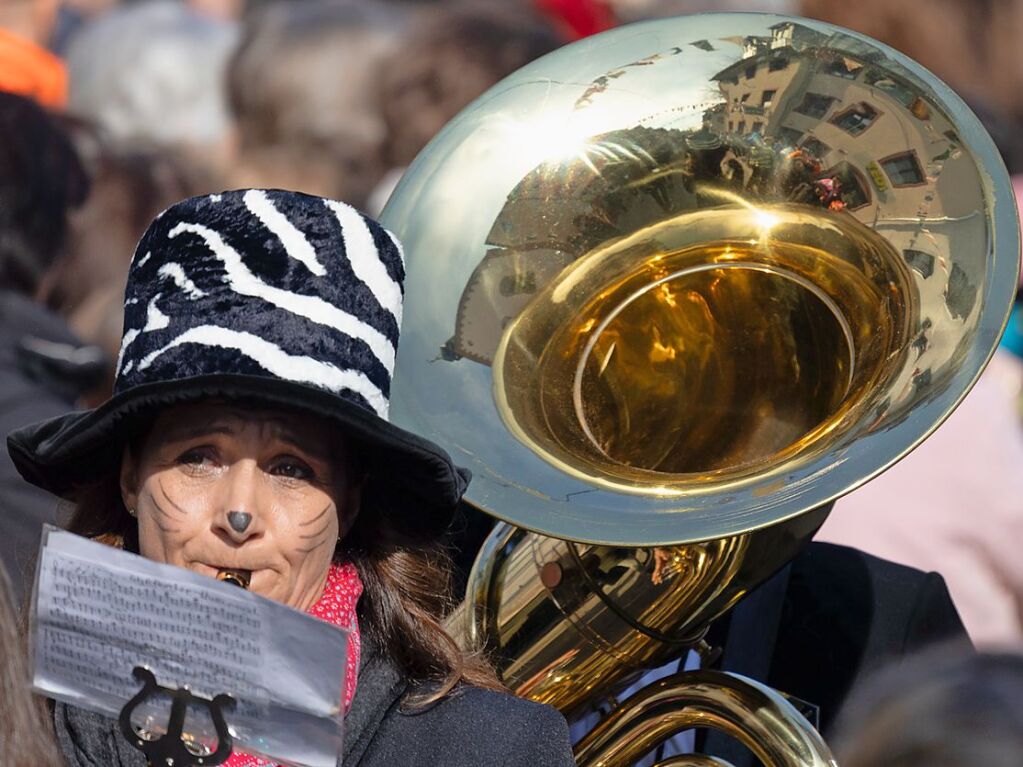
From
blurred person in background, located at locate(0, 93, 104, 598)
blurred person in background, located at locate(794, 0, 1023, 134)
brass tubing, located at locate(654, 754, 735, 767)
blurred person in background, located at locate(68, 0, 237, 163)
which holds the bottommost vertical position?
blurred person in background, located at locate(68, 0, 237, 163)

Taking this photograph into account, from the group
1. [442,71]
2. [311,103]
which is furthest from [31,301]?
[311,103]

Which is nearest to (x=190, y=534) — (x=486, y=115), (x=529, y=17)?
(x=486, y=115)

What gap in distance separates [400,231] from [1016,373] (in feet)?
7.51

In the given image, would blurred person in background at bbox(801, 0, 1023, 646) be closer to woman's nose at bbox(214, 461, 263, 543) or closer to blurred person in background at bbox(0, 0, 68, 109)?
woman's nose at bbox(214, 461, 263, 543)

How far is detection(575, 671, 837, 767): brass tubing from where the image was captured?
2.45m

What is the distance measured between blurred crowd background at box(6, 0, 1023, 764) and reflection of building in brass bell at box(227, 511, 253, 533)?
862 mm

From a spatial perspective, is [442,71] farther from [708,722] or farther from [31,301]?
[708,722]

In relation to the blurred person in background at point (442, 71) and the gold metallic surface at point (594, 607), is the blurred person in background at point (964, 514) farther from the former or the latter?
the blurred person in background at point (442, 71)

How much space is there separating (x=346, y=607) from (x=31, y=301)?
6.46ft

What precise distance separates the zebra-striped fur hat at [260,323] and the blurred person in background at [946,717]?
79 cm

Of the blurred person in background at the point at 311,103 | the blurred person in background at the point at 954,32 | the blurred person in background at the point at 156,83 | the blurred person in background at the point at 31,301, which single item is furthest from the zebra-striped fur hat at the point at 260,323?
the blurred person in background at the point at 156,83

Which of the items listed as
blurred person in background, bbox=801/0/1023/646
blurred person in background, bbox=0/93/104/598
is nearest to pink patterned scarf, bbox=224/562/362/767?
blurred person in background, bbox=0/93/104/598

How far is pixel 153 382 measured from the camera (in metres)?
2.20

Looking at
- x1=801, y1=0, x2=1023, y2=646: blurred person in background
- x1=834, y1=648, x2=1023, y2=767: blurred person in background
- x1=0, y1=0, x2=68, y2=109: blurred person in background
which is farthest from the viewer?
x1=0, y1=0, x2=68, y2=109: blurred person in background
